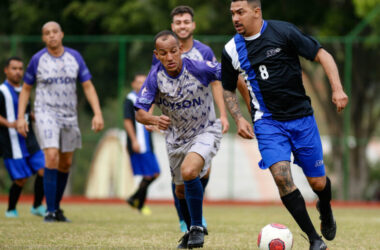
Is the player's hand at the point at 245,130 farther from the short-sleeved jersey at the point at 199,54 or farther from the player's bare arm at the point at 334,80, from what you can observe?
the short-sleeved jersey at the point at 199,54

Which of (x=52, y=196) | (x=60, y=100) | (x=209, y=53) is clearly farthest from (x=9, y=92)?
(x=209, y=53)

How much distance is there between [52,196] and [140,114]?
2.81 metres

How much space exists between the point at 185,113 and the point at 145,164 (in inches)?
218

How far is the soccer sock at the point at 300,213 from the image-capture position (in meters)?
5.46

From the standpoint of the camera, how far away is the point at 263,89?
576 cm

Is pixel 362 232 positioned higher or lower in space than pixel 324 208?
lower

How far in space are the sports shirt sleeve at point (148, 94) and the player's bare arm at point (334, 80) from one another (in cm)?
152

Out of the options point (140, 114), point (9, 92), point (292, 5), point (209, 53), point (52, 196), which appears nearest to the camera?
point (140, 114)

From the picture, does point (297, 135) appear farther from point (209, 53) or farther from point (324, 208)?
point (209, 53)

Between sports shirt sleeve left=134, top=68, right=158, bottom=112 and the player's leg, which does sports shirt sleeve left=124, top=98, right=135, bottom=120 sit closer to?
the player's leg

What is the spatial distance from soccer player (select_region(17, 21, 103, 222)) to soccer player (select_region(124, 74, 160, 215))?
2.55 meters

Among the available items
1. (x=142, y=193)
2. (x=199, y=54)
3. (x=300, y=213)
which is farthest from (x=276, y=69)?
(x=142, y=193)

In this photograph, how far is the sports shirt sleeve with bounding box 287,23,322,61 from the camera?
18.5 feet

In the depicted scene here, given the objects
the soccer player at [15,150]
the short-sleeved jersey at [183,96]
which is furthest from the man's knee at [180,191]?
the soccer player at [15,150]
